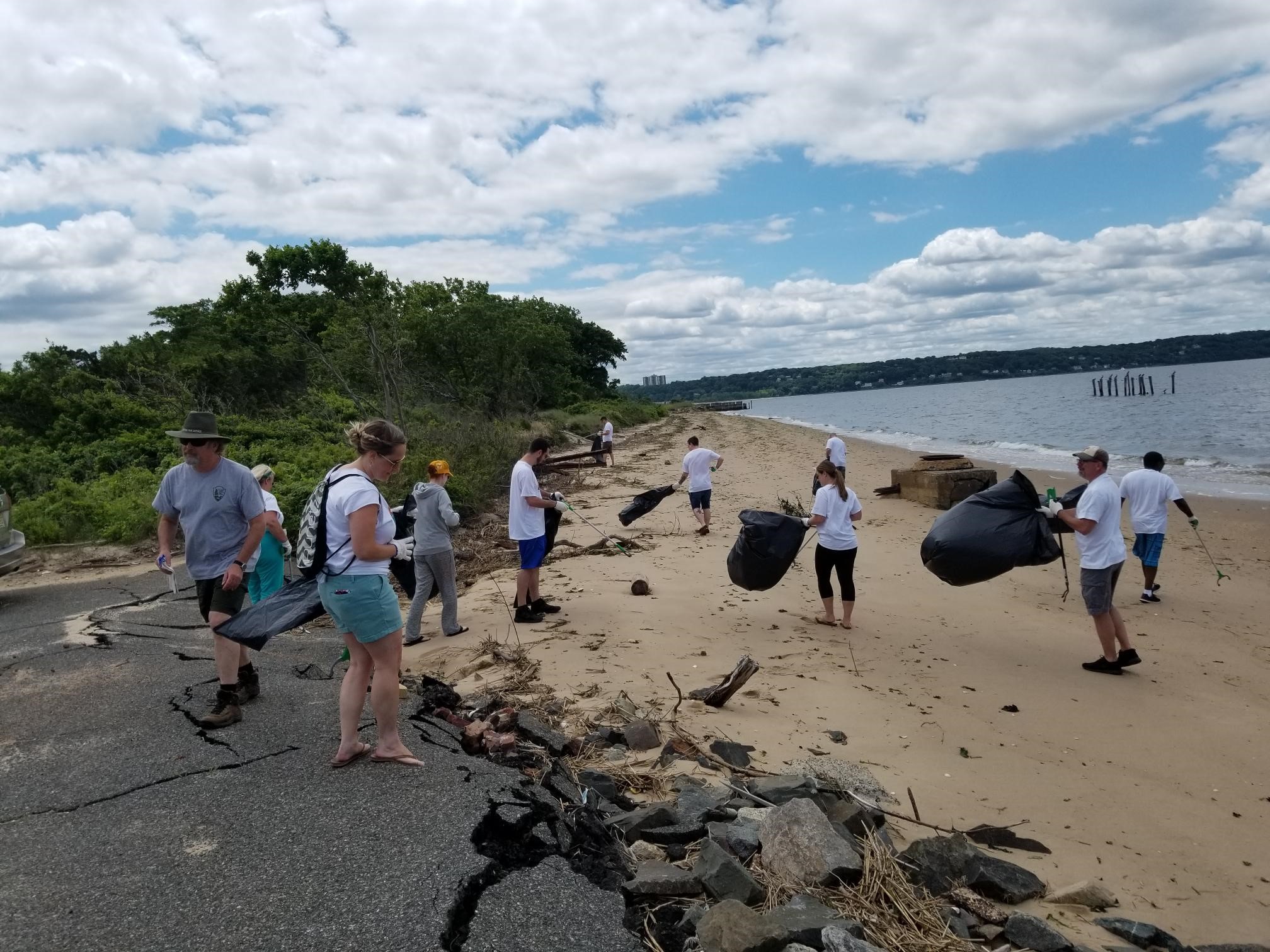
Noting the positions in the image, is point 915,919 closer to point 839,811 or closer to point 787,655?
point 839,811

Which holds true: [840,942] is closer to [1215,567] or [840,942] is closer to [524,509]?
[524,509]

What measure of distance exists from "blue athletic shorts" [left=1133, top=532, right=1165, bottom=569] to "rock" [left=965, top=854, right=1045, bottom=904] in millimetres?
6369

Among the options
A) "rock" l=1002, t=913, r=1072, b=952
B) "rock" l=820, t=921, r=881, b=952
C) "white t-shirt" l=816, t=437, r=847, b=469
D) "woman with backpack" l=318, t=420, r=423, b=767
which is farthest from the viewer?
"white t-shirt" l=816, t=437, r=847, b=469

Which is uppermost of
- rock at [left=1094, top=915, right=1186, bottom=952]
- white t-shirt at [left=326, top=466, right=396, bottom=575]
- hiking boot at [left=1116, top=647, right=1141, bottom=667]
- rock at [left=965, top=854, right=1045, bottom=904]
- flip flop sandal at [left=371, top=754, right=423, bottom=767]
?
white t-shirt at [left=326, top=466, right=396, bottom=575]

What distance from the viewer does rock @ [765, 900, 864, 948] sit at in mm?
2596

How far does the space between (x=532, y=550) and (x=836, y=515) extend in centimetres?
262

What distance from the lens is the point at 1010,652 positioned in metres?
6.89

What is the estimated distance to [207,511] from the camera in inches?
171

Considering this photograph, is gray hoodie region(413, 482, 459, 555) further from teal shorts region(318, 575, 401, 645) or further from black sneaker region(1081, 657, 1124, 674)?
black sneaker region(1081, 657, 1124, 674)

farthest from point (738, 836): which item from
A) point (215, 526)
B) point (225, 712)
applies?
point (215, 526)

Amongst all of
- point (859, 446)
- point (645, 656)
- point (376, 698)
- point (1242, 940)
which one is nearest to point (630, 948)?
point (376, 698)

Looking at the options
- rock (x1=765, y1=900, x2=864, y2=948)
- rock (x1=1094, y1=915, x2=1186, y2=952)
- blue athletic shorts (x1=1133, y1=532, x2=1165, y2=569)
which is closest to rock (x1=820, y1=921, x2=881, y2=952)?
rock (x1=765, y1=900, x2=864, y2=948)

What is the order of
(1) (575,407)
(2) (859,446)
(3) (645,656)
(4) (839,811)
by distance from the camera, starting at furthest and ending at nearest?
(1) (575,407) → (2) (859,446) → (3) (645,656) → (4) (839,811)

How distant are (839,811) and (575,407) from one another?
41711 mm
